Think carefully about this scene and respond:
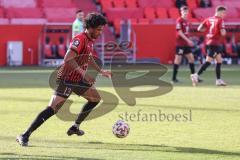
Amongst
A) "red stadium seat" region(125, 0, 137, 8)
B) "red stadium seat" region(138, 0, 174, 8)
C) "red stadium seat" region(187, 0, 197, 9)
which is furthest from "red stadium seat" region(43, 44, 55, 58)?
"red stadium seat" region(187, 0, 197, 9)

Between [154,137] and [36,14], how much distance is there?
2122 centimetres

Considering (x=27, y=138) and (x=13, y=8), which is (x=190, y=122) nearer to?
(x=27, y=138)

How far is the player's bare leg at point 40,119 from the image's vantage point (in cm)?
993

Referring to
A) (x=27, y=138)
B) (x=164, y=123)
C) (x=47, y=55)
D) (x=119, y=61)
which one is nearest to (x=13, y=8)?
(x=47, y=55)

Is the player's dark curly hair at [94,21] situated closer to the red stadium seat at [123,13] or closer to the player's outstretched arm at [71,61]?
the player's outstretched arm at [71,61]

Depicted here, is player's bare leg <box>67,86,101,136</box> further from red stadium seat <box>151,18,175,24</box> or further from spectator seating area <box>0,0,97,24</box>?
red stadium seat <box>151,18,175,24</box>

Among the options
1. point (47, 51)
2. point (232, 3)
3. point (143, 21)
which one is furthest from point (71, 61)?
point (232, 3)

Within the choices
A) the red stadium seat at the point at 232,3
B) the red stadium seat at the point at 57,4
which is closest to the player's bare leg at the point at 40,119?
the red stadium seat at the point at 57,4

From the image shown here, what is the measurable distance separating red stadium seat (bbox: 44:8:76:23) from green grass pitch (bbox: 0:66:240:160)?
1231 cm

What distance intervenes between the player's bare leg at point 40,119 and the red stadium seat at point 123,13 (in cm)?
2227

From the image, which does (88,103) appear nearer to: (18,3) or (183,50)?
(183,50)

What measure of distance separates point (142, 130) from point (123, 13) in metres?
21.4

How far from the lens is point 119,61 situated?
2941cm

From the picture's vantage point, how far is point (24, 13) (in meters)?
31.3
